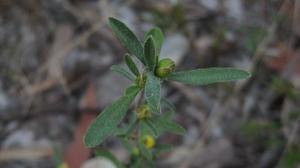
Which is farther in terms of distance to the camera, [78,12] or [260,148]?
[78,12]

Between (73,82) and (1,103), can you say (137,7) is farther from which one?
(1,103)

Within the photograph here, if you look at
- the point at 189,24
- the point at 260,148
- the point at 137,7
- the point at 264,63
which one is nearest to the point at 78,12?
the point at 137,7

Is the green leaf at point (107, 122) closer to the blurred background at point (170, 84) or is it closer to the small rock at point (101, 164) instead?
the small rock at point (101, 164)

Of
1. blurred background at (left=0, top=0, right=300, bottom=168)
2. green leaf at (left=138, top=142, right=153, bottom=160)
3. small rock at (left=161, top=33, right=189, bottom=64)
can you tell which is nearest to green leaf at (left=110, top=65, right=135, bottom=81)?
A: green leaf at (left=138, top=142, right=153, bottom=160)

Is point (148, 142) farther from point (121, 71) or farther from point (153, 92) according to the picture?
point (153, 92)

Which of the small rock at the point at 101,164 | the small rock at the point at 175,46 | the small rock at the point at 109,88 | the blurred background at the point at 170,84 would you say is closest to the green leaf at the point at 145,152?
the small rock at the point at 101,164

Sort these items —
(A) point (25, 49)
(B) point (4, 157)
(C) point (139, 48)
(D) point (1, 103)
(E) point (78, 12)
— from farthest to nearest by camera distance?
(E) point (78, 12), (A) point (25, 49), (D) point (1, 103), (B) point (4, 157), (C) point (139, 48)
